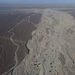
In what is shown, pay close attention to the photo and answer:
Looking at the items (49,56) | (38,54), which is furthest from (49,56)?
(38,54)

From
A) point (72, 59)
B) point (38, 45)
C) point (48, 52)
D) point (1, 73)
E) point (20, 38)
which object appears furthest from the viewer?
point (20, 38)

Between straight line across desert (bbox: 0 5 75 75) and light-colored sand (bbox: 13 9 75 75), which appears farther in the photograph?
straight line across desert (bbox: 0 5 75 75)

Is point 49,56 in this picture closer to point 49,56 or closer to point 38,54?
point 49,56

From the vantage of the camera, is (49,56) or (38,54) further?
(38,54)

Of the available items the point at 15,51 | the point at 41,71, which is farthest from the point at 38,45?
the point at 41,71

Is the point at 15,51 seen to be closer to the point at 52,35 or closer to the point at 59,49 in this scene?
the point at 59,49

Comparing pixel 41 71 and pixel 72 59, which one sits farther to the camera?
pixel 72 59

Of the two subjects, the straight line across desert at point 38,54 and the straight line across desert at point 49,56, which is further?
the straight line across desert at point 38,54

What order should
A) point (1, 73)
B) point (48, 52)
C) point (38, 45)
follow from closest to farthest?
point (1, 73) < point (48, 52) < point (38, 45)

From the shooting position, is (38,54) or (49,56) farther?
(38,54)

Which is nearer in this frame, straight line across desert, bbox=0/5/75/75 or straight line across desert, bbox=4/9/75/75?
straight line across desert, bbox=4/9/75/75
